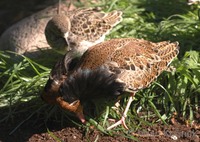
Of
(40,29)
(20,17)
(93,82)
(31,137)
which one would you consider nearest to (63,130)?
(31,137)

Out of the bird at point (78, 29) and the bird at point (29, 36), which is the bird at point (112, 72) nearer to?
the bird at point (78, 29)

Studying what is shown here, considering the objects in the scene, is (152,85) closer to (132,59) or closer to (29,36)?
(132,59)

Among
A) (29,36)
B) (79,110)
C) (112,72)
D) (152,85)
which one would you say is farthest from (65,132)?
(29,36)

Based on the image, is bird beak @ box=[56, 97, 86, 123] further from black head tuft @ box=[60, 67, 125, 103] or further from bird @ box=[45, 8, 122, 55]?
bird @ box=[45, 8, 122, 55]

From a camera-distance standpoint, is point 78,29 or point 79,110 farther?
point 78,29

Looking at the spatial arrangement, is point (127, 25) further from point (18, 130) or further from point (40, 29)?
point (18, 130)
